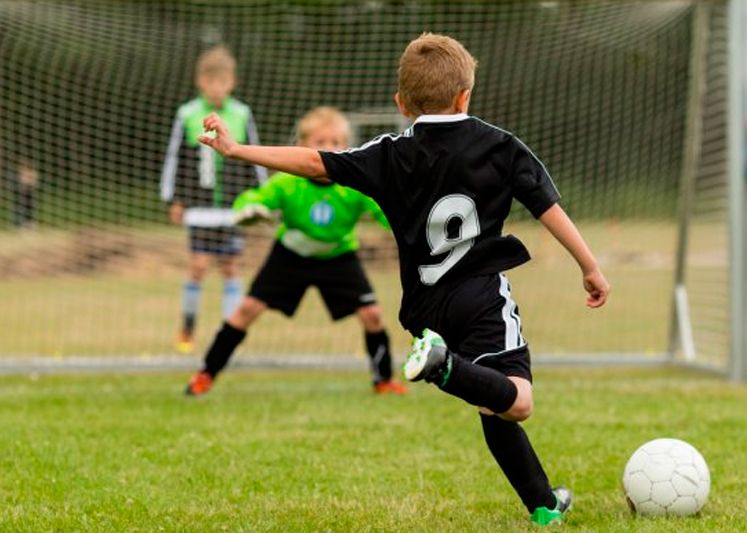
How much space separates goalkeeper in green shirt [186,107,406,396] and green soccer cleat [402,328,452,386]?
290 cm

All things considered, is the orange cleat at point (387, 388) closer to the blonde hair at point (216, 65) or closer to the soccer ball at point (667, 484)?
the blonde hair at point (216, 65)

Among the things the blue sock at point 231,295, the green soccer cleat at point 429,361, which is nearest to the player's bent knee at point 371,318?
the blue sock at point 231,295

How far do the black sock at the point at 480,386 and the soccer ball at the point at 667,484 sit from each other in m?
0.63

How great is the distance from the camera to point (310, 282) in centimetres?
654

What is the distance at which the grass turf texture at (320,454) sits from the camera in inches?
150

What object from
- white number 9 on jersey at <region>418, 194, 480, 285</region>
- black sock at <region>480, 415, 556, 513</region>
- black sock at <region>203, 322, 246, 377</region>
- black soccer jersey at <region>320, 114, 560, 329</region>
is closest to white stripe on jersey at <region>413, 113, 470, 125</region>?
black soccer jersey at <region>320, 114, 560, 329</region>

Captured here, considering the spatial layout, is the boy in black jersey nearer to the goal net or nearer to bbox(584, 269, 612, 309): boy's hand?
bbox(584, 269, 612, 309): boy's hand

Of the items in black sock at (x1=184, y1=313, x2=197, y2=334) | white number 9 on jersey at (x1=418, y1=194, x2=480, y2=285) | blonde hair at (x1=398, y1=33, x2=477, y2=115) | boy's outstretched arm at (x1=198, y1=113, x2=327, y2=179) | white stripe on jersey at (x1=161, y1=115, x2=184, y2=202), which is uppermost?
blonde hair at (x1=398, y1=33, x2=477, y2=115)

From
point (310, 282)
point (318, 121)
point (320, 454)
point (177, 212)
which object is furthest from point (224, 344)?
point (177, 212)

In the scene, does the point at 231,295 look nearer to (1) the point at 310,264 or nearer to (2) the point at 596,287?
(1) the point at 310,264

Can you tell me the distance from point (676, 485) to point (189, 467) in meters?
1.83

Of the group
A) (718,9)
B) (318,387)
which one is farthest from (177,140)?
(718,9)

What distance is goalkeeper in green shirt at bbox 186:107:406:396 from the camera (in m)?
6.21

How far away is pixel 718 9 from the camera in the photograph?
26.3 feet
